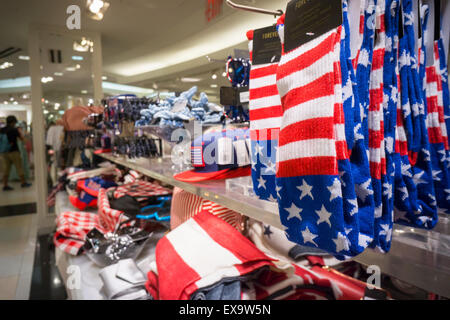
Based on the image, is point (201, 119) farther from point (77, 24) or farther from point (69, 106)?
point (69, 106)

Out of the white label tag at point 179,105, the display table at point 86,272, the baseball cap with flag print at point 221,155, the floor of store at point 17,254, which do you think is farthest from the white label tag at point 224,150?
the floor of store at point 17,254

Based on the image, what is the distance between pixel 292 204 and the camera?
38 centimetres

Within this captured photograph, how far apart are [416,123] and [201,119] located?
0.74m

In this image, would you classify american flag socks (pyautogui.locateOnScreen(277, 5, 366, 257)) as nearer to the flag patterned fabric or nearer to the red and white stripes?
the red and white stripes

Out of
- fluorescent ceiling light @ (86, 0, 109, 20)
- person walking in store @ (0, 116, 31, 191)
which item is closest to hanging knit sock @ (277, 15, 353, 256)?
fluorescent ceiling light @ (86, 0, 109, 20)

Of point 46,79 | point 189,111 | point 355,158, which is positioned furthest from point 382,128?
point 46,79

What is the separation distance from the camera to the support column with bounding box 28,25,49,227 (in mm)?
2432

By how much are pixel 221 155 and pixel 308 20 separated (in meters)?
0.47

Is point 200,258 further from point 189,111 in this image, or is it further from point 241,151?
point 189,111

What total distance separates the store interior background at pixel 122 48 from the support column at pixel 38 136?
57mm

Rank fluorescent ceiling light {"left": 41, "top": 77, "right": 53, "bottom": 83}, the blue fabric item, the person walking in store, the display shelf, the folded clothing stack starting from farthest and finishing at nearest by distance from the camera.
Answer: the person walking in store → fluorescent ceiling light {"left": 41, "top": 77, "right": 53, "bottom": 83} → the folded clothing stack → the blue fabric item → the display shelf

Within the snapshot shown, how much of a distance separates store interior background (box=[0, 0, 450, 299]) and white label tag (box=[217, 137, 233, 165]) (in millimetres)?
228

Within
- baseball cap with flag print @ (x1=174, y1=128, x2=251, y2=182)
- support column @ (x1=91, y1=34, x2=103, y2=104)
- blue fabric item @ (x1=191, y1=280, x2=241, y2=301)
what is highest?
support column @ (x1=91, y1=34, x2=103, y2=104)

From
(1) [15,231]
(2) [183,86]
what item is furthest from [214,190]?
(1) [15,231]
